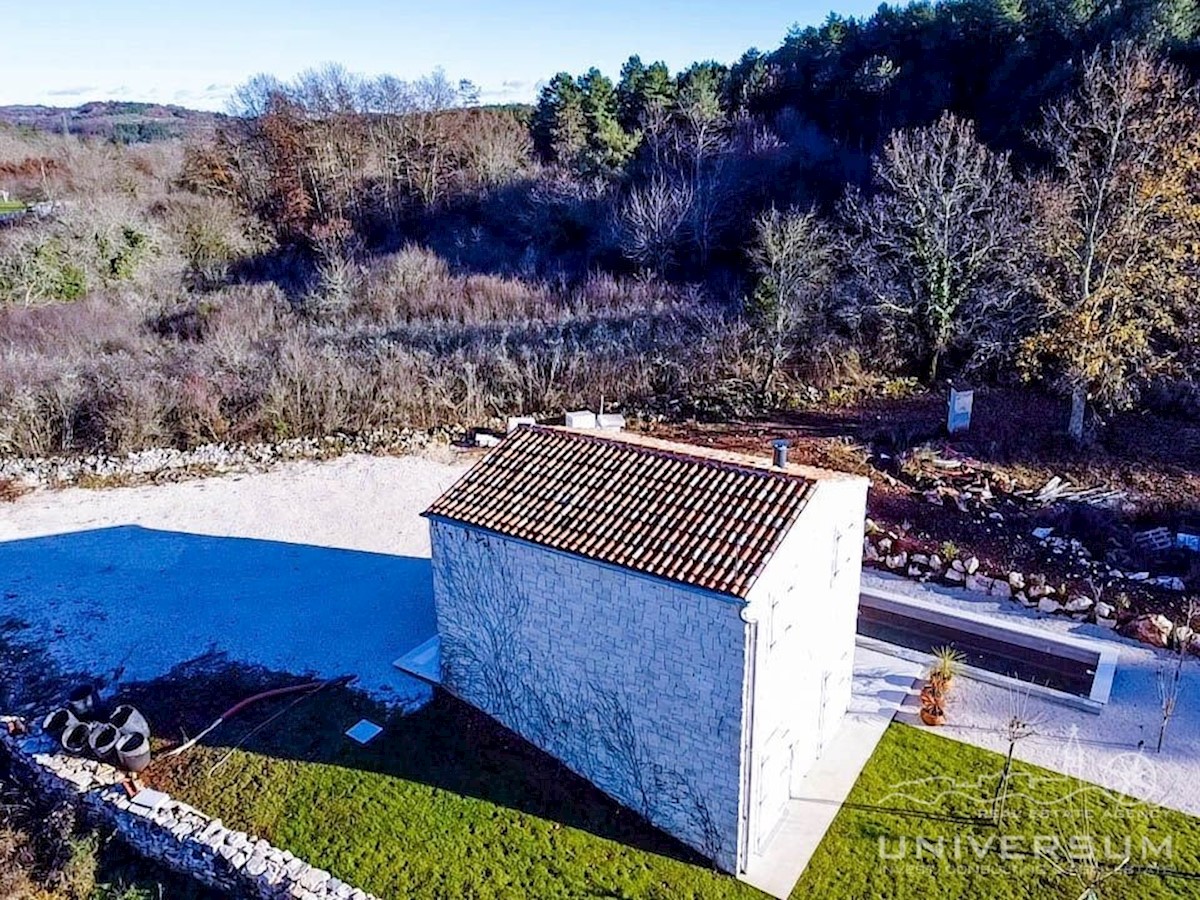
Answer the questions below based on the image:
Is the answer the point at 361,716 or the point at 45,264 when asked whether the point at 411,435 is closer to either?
the point at 361,716

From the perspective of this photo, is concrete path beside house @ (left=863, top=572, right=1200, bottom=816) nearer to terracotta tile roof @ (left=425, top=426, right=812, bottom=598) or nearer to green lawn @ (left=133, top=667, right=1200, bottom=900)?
green lawn @ (left=133, top=667, right=1200, bottom=900)

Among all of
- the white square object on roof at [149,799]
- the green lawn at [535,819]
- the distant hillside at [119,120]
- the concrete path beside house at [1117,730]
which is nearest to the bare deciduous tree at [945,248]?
the concrete path beside house at [1117,730]

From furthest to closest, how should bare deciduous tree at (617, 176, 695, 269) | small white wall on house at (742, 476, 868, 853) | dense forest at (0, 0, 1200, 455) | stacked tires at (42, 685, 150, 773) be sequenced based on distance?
bare deciduous tree at (617, 176, 695, 269)
dense forest at (0, 0, 1200, 455)
stacked tires at (42, 685, 150, 773)
small white wall on house at (742, 476, 868, 853)

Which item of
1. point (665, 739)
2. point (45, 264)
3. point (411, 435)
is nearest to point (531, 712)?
point (665, 739)

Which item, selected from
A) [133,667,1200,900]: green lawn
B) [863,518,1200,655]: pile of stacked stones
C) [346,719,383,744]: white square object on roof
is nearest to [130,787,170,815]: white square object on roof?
[133,667,1200,900]: green lawn

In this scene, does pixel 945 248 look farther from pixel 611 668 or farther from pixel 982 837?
pixel 611 668

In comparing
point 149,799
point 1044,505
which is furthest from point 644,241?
point 149,799

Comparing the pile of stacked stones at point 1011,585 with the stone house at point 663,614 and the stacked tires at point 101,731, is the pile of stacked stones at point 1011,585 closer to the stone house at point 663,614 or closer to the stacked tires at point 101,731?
the stone house at point 663,614
